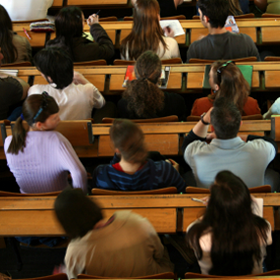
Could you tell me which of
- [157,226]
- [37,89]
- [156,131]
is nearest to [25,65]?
[37,89]

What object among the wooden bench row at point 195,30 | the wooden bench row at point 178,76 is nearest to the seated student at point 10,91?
the wooden bench row at point 178,76

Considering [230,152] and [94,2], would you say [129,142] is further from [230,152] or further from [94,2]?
[94,2]

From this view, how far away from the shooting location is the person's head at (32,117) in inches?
76.8

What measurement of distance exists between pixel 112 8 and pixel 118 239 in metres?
3.98

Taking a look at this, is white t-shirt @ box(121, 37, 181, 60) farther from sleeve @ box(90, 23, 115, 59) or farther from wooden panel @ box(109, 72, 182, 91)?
wooden panel @ box(109, 72, 182, 91)

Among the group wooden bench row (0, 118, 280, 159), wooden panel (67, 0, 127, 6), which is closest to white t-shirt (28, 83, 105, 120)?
wooden bench row (0, 118, 280, 159)

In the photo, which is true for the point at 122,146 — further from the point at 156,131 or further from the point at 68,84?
the point at 68,84

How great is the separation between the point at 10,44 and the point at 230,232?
9.33 feet

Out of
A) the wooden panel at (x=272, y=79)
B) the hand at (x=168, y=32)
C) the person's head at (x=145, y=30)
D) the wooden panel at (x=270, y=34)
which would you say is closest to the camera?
the wooden panel at (x=272, y=79)

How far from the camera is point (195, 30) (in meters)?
3.55

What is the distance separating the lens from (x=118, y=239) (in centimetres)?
139

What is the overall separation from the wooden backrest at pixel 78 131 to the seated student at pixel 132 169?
1.56ft

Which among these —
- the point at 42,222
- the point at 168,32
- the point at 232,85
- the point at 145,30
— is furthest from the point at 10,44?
the point at 232,85

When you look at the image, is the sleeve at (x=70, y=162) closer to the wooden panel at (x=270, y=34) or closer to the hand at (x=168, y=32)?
the hand at (x=168, y=32)
